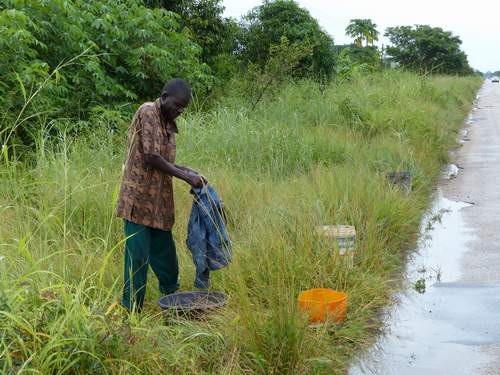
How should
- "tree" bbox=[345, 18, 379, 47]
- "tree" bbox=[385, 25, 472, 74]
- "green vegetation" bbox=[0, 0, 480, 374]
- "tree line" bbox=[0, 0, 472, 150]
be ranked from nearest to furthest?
"green vegetation" bbox=[0, 0, 480, 374] < "tree line" bbox=[0, 0, 472, 150] < "tree" bbox=[345, 18, 379, 47] < "tree" bbox=[385, 25, 472, 74]

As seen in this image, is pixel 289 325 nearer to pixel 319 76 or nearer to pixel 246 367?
pixel 246 367

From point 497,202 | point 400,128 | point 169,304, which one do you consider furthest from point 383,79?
point 169,304

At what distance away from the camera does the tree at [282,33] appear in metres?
16.2

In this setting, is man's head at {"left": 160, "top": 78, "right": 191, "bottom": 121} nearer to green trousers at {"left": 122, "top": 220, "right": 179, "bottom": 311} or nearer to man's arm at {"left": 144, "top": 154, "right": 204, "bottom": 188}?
man's arm at {"left": 144, "top": 154, "right": 204, "bottom": 188}

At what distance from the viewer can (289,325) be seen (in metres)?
3.69

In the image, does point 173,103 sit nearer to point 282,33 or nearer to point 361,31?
point 282,33

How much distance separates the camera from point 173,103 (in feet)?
14.1

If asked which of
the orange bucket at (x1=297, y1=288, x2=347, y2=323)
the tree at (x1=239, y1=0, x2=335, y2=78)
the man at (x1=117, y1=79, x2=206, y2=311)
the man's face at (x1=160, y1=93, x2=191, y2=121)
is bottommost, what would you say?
the orange bucket at (x1=297, y1=288, x2=347, y2=323)

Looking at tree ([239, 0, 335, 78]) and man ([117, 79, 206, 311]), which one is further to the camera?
tree ([239, 0, 335, 78])

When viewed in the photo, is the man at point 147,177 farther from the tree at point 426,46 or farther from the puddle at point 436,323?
the tree at point 426,46

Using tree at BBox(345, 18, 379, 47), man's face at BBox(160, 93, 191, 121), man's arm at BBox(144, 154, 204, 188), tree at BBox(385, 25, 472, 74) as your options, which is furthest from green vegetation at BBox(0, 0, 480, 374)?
tree at BBox(385, 25, 472, 74)

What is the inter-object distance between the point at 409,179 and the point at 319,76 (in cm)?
901

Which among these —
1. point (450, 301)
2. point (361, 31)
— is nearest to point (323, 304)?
point (450, 301)

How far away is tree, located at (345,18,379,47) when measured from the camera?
26.7 m
